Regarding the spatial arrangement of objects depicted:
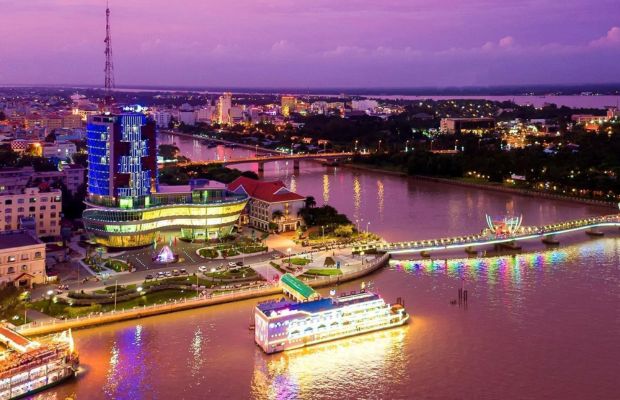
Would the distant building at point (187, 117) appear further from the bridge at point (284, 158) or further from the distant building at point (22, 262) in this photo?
the distant building at point (22, 262)

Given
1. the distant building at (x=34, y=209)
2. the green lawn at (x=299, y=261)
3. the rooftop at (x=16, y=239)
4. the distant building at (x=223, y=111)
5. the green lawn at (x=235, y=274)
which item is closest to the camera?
the rooftop at (x=16, y=239)

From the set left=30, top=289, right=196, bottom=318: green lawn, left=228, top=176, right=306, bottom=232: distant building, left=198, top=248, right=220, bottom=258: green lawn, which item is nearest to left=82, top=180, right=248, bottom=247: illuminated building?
left=228, top=176, right=306, bottom=232: distant building

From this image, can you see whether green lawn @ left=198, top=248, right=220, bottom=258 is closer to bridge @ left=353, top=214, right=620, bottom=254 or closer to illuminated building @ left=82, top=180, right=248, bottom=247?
illuminated building @ left=82, top=180, right=248, bottom=247

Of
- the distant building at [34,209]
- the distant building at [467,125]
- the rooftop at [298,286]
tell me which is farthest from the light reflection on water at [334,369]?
the distant building at [467,125]

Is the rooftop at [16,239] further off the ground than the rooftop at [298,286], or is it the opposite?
the rooftop at [16,239]

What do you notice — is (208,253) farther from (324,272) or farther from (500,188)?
(500,188)
